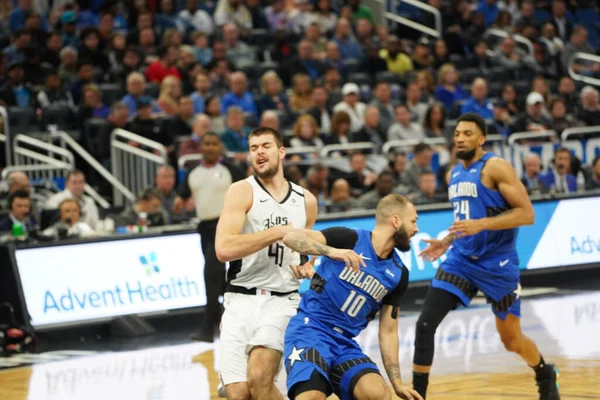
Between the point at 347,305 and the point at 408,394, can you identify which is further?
the point at 347,305

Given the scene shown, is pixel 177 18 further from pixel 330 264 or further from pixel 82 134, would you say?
pixel 330 264

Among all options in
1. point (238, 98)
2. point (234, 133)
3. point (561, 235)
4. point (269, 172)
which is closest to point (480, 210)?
point (269, 172)

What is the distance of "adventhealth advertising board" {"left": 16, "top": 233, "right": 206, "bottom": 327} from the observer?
12586 mm

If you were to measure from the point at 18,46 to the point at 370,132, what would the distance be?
18.0 ft

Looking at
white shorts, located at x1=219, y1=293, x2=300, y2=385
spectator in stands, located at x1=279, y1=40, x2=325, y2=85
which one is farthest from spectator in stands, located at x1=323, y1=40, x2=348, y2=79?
white shorts, located at x1=219, y1=293, x2=300, y2=385

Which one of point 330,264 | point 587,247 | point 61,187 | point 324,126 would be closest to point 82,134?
point 61,187

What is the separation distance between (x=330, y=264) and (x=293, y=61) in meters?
13.1

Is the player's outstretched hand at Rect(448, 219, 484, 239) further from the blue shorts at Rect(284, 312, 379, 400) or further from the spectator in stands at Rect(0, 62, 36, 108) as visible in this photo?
the spectator in stands at Rect(0, 62, 36, 108)

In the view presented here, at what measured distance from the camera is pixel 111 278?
42.4ft

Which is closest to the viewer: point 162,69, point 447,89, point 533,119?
point 162,69

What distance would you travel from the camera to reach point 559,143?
61.2ft

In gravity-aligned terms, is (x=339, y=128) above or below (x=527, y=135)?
above

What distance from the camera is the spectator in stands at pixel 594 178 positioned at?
17.1 m

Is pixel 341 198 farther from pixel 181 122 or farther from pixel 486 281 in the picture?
pixel 486 281
